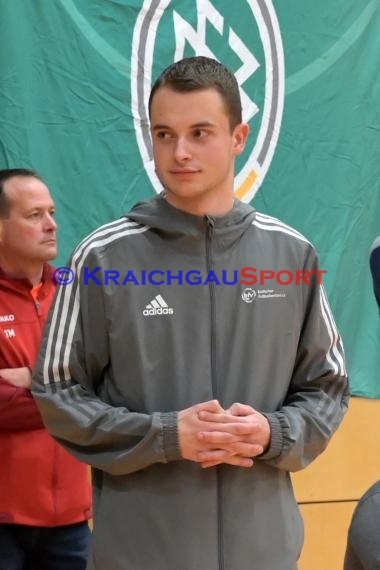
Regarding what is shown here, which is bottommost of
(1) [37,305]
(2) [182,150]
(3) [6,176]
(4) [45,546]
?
(4) [45,546]

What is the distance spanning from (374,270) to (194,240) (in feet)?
2.21

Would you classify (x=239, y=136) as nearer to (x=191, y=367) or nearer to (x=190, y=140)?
(x=190, y=140)

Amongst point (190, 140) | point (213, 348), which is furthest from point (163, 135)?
point (213, 348)

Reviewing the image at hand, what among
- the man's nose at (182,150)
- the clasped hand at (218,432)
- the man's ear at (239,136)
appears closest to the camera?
the clasped hand at (218,432)

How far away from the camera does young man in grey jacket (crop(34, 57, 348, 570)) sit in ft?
5.81

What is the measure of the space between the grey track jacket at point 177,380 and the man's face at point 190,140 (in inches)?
3.3

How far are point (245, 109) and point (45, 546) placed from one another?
5.69ft

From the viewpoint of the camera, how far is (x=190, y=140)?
185 cm

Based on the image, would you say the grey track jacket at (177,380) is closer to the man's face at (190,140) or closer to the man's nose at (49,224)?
the man's face at (190,140)

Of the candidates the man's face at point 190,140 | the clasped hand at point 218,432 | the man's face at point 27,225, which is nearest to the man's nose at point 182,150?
the man's face at point 190,140

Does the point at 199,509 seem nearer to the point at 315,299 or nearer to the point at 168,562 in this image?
the point at 168,562

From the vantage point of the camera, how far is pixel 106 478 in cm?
186

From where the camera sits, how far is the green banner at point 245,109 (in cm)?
298

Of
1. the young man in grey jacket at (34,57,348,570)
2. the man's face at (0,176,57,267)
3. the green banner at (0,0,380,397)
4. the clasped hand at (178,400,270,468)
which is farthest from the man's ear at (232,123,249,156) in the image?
the green banner at (0,0,380,397)
